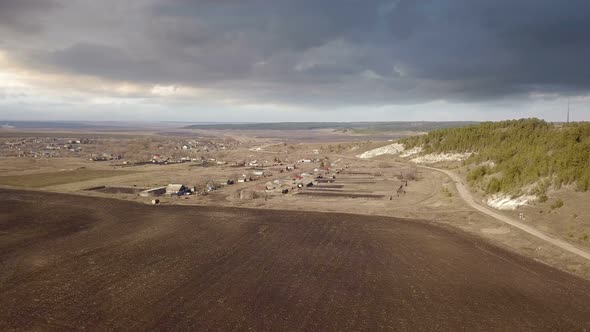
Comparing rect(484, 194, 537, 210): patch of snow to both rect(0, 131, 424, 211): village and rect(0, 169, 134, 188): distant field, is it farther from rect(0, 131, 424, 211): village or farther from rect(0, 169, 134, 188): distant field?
rect(0, 169, 134, 188): distant field

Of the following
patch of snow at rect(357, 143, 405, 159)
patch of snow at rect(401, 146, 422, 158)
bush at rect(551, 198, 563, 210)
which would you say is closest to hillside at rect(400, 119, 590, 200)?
bush at rect(551, 198, 563, 210)

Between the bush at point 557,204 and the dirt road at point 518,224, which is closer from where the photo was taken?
the dirt road at point 518,224

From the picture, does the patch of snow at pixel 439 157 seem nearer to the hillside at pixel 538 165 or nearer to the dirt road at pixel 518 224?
the hillside at pixel 538 165

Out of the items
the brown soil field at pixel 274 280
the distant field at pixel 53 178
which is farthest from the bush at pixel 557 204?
the distant field at pixel 53 178

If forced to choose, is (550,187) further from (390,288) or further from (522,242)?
(390,288)

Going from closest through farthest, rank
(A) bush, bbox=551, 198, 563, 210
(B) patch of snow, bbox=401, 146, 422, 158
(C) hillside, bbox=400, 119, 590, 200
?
(A) bush, bbox=551, 198, 563, 210
(C) hillside, bbox=400, 119, 590, 200
(B) patch of snow, bbox=401, 146, 422, 158

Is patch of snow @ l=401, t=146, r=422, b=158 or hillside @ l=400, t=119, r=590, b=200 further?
patch of snow @ l=401, t=146, r=422, b=158
